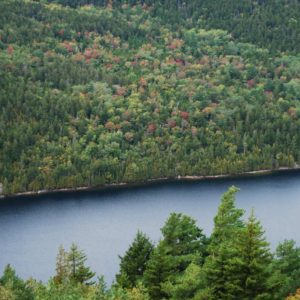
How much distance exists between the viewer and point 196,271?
50375 millimetres

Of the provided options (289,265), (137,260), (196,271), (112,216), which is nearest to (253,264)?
(196,271)

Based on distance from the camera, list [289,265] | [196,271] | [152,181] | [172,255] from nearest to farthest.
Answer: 1. [196,271]
2. [289,265]
3. [172,255]
4. [152,181]

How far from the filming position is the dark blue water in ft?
327

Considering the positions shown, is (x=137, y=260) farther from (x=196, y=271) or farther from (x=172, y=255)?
(x=196, y=271)

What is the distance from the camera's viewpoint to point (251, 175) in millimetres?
153375

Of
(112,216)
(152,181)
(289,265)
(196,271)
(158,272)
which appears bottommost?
(289,265)

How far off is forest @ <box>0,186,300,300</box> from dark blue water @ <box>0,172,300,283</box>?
26.6 meters

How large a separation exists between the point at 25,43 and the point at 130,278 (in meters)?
141

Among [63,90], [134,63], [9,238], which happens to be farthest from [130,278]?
[134,63]

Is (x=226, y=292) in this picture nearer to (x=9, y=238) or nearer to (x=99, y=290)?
(x=99, y=290)

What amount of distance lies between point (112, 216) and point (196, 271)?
70535 mm

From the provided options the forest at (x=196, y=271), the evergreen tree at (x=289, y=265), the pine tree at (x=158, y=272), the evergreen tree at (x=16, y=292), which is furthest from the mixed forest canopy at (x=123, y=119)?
the evergreen tree at (x=16, y=292)

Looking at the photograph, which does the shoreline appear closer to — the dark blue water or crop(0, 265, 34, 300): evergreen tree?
the dark blue water

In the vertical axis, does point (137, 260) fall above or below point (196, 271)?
above
